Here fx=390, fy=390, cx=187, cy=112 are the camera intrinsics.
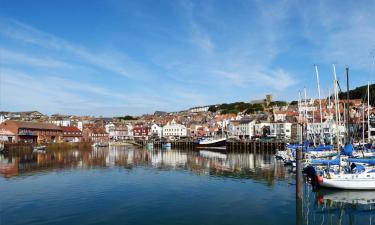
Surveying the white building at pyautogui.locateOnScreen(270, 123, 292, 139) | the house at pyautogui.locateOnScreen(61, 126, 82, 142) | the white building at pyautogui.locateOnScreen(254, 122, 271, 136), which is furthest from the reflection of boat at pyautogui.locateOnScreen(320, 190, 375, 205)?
the house at pyautogui.locateOnScreen(61, 126, 82, 142)

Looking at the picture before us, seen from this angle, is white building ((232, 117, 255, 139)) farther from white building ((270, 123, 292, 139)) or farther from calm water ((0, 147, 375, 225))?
calm water ((0, 147, 375, 225))

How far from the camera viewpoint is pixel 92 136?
128 m

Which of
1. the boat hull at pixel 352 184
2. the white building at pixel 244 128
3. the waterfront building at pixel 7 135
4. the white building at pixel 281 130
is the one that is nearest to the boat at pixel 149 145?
the white building at pixel 244 128

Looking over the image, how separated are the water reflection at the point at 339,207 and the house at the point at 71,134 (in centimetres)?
9802

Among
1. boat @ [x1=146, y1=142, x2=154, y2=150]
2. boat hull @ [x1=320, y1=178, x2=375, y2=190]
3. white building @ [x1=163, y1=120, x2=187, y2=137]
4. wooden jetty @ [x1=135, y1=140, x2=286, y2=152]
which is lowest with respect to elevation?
boat @ [x1=146, y1=142, x2=154, y2=150]

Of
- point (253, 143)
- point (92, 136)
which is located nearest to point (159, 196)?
point (253, 143)

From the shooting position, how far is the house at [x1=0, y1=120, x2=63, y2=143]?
312 feet

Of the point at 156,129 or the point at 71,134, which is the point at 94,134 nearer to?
the point at 71,134

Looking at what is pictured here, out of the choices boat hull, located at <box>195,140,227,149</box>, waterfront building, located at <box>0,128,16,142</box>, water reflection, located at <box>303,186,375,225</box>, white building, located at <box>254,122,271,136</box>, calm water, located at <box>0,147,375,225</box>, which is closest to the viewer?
calm water, located at <box>0,147,375,225</box>

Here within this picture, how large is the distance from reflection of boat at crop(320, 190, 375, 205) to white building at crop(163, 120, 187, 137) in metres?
112

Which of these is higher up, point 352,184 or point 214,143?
point 352,184

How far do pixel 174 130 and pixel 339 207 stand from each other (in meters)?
118

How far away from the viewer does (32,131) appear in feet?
331

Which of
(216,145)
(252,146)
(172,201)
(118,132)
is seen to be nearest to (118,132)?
(118,132)
